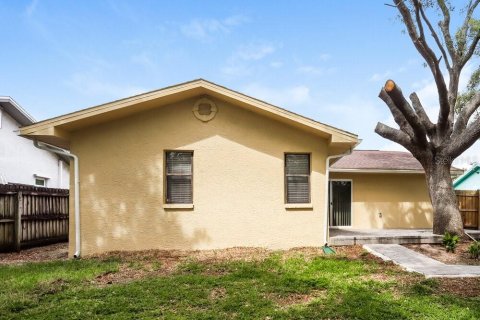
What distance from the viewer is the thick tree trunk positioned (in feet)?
35.7

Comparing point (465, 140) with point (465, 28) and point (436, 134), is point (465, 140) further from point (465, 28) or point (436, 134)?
point (465, 28)

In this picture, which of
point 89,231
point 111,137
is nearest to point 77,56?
point 111,137

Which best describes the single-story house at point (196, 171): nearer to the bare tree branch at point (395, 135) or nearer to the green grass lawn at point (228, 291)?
the green grass lawn at point (228, 291)

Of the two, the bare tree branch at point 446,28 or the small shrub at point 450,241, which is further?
the bare tree branch at point 446,28

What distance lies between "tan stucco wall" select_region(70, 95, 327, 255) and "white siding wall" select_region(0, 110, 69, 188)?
832cm

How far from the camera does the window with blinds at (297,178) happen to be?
10281mm

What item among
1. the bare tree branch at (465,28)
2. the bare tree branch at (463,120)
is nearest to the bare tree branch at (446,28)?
the bare tree branch at (465,28)

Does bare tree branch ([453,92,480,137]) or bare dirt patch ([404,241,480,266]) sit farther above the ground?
bare tree branch ([453,92,480,137])

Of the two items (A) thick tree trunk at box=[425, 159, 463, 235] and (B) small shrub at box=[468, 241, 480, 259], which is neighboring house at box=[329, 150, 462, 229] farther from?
(B) small shrub at box=[468, 241, 480, 259]

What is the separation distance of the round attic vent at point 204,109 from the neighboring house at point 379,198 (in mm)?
7390

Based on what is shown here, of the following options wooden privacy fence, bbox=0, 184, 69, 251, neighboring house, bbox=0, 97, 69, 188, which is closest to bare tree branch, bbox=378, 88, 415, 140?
wooden privacy fence, bbox=0, 184, 69, 251

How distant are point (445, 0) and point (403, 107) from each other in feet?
18.5

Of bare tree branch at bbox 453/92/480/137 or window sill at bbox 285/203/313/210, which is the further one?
bare tree branch at bbox 453/92/480/137

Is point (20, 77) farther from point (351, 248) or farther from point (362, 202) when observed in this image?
point (362, 202)
